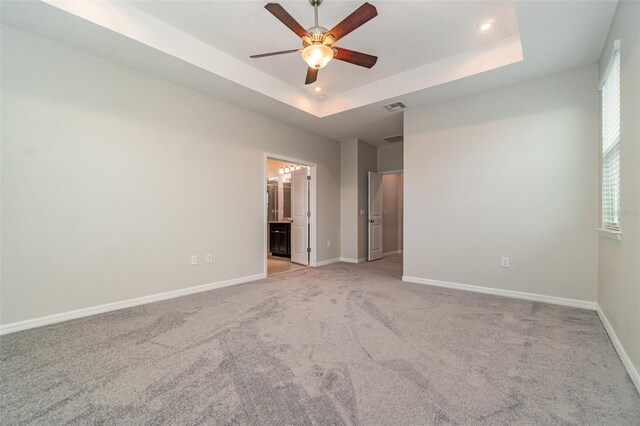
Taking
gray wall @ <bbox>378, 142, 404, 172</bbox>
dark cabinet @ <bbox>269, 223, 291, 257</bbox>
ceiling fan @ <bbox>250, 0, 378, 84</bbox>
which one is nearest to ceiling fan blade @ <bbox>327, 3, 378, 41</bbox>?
ceiling fan @ <bbox>250, 0, 378, 84</bbox>

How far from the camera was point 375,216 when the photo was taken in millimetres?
6422

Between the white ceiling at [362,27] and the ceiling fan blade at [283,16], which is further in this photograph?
the white ceiling at [362,27]

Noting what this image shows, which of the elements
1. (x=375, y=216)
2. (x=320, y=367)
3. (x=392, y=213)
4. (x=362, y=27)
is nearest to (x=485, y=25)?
(x=362, y=27)

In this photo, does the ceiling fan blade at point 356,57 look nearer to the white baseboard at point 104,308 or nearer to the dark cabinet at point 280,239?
the white baseboard at point 104,308

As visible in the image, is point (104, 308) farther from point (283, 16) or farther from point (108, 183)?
point (283, 16)

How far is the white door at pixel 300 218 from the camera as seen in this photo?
5.59 metres

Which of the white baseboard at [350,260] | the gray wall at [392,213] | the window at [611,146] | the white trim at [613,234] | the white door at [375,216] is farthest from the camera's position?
the gray wall at [392,213]

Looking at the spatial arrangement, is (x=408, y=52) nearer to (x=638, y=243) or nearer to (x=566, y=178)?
(x=566, y=178)

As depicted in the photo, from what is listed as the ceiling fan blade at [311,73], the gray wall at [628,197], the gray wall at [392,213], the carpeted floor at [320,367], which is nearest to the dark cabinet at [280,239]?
the gray wall at [392,213]

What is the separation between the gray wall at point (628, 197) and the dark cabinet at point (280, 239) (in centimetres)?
541

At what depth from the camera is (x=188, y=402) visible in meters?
1.46

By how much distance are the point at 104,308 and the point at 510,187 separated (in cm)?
493

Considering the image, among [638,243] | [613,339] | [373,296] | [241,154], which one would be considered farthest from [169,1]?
[613,339]

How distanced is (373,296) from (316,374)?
184 centimetres
